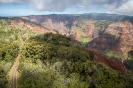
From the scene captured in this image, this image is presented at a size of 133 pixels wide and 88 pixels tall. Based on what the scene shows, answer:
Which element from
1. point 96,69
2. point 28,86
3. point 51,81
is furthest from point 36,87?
point 96,69

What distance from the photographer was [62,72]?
6712cm

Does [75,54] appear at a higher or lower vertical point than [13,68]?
higher

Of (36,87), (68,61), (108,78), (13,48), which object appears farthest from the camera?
(13,48)

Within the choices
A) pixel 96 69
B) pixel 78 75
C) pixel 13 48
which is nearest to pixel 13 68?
pixel 13 48

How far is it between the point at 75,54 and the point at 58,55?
22.5ft

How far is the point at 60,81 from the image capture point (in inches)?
2367

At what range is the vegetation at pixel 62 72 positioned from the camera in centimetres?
5769

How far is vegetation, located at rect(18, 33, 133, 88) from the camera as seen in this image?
57.7 m

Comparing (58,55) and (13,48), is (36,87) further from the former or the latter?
(13,48)

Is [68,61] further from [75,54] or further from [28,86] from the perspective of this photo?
[28,86]

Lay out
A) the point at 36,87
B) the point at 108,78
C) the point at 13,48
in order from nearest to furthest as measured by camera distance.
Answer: the point at 36,87 < the point at 108,78 < the point at 13,48

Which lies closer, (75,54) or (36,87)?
(36,87)

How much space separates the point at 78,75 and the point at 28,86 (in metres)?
16.6

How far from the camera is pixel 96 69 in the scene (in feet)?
207
